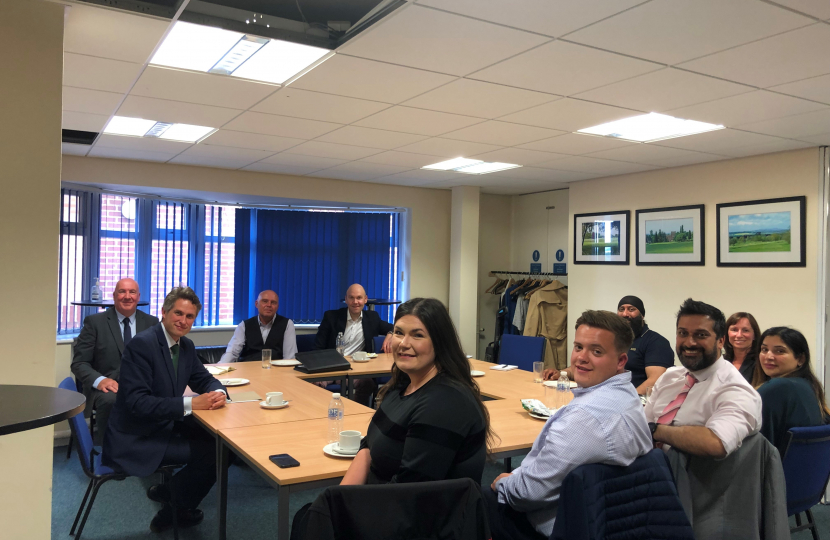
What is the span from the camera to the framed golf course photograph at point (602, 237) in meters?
6.53

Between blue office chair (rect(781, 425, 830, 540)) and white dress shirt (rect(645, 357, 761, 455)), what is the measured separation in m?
0.47

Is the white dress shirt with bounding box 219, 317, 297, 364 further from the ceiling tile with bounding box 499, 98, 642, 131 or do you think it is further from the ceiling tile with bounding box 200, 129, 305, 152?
the ceiling tile with bounding box 499, 98, 642, 131

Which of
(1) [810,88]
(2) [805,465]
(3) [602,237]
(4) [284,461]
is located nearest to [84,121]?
(4) [284,461]

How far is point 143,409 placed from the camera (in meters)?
3.06

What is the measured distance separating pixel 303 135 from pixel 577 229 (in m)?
3.64

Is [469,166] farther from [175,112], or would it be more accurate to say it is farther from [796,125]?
[175,112]

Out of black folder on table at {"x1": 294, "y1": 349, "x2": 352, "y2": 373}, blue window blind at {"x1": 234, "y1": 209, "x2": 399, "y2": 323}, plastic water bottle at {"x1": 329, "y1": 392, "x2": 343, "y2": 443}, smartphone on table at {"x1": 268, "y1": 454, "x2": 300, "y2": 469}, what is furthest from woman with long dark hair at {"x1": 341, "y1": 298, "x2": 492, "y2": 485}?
blue window blind at {"x1": 234, "y1": 209, "x2": 399, "y2": 323}

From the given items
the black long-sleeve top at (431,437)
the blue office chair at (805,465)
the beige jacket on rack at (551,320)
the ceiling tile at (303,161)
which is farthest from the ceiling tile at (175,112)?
the beige jacket on rack at (551,320)

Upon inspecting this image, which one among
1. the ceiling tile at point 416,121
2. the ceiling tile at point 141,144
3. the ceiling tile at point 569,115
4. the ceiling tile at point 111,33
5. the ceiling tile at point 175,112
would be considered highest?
the ceiling tile at point 141,144

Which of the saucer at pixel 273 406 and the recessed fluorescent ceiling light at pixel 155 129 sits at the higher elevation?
the recessed fluorescent ceiling light at pixel 155 129

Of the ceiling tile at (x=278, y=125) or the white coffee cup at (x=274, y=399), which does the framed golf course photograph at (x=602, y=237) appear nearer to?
the ceiling tile at (x=278, y=125)

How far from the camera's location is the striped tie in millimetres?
2586

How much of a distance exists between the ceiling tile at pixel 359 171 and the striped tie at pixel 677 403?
13.5ft

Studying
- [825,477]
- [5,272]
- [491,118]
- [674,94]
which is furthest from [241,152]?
[825,477]
